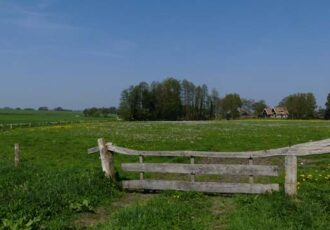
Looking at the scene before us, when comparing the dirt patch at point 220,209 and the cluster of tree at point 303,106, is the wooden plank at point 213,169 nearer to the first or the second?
the dirt patch at point 220,209

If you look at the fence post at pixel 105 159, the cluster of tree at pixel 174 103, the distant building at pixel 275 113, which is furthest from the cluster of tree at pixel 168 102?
the fence post at pixel 105 159

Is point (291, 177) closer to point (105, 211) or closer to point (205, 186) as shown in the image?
point (205, 186)

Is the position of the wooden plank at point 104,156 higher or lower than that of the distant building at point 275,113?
lower

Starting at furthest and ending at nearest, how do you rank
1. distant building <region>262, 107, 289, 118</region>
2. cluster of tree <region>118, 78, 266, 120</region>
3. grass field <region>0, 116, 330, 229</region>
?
distant building <region>262, 107, 289, 118</region>, cluster of tree <region>118, 78, 266, 120</region>, grass field <region>0, 116, 330, 229</region>

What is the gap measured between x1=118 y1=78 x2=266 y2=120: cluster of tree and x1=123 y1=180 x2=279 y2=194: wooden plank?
119596 mm

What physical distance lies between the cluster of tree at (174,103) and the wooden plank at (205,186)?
11960cm

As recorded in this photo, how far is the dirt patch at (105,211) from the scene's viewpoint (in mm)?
9859

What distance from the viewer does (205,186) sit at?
498 inches

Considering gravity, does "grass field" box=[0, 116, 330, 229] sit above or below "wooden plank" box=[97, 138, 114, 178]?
below

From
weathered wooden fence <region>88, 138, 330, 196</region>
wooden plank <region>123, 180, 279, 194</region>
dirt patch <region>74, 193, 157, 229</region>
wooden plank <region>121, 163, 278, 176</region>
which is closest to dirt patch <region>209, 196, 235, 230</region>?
wooden plank <region>123, 180, 279, 194</region>

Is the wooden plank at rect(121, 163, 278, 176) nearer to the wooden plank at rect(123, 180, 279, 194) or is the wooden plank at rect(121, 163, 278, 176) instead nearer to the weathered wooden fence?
the weathered wooden fence

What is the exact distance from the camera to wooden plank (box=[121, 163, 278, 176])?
11977mm

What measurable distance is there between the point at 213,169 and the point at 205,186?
546 millimetres

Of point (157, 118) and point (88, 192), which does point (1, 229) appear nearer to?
point (88, 192)
